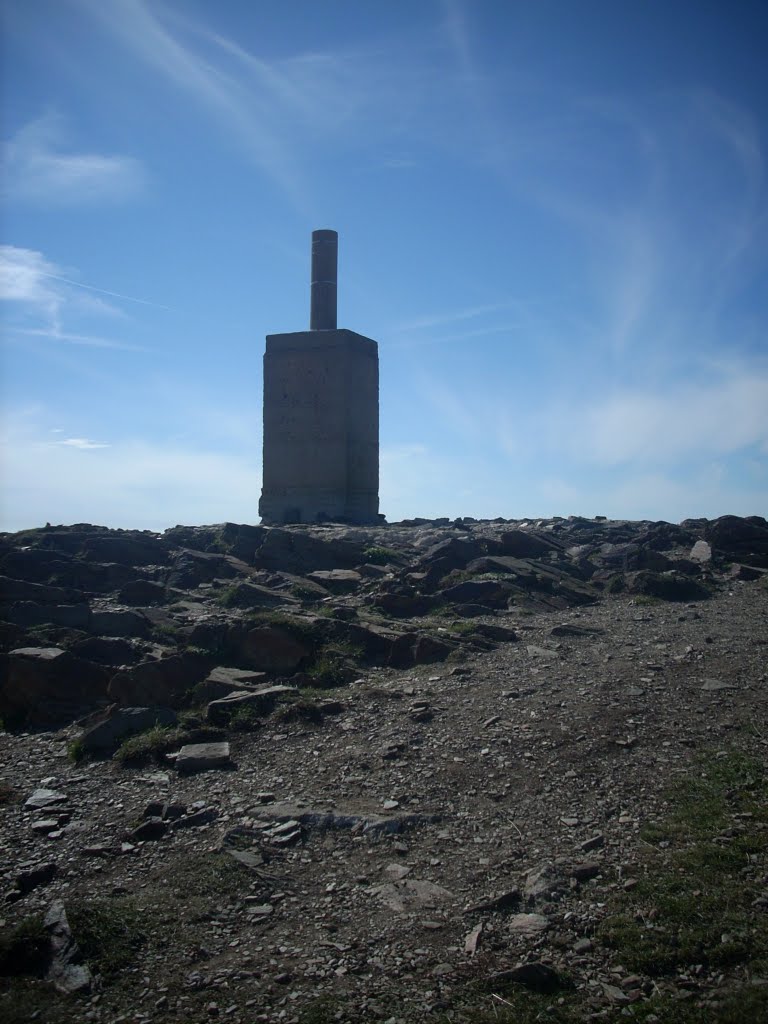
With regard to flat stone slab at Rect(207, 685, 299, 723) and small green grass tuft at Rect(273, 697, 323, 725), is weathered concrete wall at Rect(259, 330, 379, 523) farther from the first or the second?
small green grass tuft at Rect(273, 697, 323, 725)

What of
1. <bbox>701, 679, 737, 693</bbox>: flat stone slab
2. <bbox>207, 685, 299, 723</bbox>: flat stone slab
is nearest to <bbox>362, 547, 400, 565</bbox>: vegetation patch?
<bbox>207, 685, 299, 723</bbox>: flat stone slab

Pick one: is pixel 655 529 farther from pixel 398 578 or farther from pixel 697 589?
pixel 398 578

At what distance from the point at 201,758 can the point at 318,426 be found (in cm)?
1419

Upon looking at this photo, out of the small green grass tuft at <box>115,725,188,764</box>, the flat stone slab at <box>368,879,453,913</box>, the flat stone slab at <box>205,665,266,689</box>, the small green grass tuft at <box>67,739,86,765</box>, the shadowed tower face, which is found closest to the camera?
the flat stone slab at <box>368,879,453,913</box>

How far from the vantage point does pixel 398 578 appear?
14.0 m

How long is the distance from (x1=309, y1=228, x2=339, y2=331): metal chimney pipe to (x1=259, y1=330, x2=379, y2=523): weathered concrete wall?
950 millimetres

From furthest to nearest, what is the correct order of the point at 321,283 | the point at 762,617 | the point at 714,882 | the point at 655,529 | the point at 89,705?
the point at 321,283, the point at 655,529, the point at 762,617, the point at 89,705, the point at 714,882

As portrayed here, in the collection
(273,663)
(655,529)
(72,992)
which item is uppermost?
(655,529)

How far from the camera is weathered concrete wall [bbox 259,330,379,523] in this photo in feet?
69.1

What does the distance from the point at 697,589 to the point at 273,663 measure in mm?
7570

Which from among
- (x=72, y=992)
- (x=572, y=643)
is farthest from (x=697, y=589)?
(x=72, y=992)

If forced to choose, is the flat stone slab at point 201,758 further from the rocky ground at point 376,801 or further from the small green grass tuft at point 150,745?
the small green grass tuft at point 150,745

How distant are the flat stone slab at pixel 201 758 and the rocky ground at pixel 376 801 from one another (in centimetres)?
3

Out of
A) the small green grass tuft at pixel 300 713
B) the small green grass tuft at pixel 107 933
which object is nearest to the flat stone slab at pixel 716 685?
the small green grass tuft at pixel 300 713
